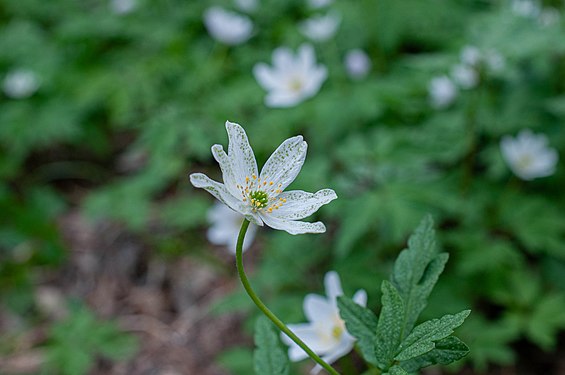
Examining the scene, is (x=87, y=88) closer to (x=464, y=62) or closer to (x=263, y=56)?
(x=263, y=56)

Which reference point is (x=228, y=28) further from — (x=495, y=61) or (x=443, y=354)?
(x=443, y=354)

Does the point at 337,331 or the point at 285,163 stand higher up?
the point at 285,163

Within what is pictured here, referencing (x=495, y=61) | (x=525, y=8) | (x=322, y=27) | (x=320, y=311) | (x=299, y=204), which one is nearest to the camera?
(x=299, y=204)

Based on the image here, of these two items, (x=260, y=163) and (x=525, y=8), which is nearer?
(x=260, y=163)

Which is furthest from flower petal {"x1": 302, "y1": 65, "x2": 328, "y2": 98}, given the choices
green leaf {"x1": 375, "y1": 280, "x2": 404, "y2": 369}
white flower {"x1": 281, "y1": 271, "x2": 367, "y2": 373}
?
green leaf {"x1": 375, "y1": 280, "x2": 404, "y2": 369}

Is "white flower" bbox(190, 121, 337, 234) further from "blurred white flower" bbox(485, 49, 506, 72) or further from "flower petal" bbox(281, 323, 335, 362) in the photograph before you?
"blurred white flower" bbox(485, 49, 506, 72)

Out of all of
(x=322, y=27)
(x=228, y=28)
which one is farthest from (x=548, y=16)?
(x=228, y=28)
